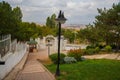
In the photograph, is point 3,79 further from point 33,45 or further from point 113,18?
point 33,45

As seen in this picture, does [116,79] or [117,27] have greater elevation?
[117,27]

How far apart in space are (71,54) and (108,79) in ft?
49.0

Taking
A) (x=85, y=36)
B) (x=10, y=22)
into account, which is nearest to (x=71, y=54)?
(x=10, y=22)

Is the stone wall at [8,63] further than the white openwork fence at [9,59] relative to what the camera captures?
No

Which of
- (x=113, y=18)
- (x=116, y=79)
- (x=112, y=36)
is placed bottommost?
(x=116, y=79)

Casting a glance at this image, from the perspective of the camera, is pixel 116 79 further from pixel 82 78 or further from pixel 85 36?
pixel 85 36

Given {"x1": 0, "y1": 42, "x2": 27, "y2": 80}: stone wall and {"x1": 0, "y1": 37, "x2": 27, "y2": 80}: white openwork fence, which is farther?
{"x1": 0, "y1": 37, "x2": 27, "y2": 80}: white openwork fence

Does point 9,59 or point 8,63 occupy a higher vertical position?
point 9,59

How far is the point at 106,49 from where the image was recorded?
1688 inches

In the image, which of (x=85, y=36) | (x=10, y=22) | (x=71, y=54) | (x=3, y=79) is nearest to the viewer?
(x=3, y=79)

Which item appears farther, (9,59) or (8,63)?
(9,59)

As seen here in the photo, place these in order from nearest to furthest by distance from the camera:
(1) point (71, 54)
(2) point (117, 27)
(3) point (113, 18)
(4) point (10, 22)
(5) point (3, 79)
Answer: (5) point (3, 79) → (2) point (117, 27) → (3) point (113, 18) → (4) point (10, 22) → (1) point (71, 54)

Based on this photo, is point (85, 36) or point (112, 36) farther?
point (85, 36)

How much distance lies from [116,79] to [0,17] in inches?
464
